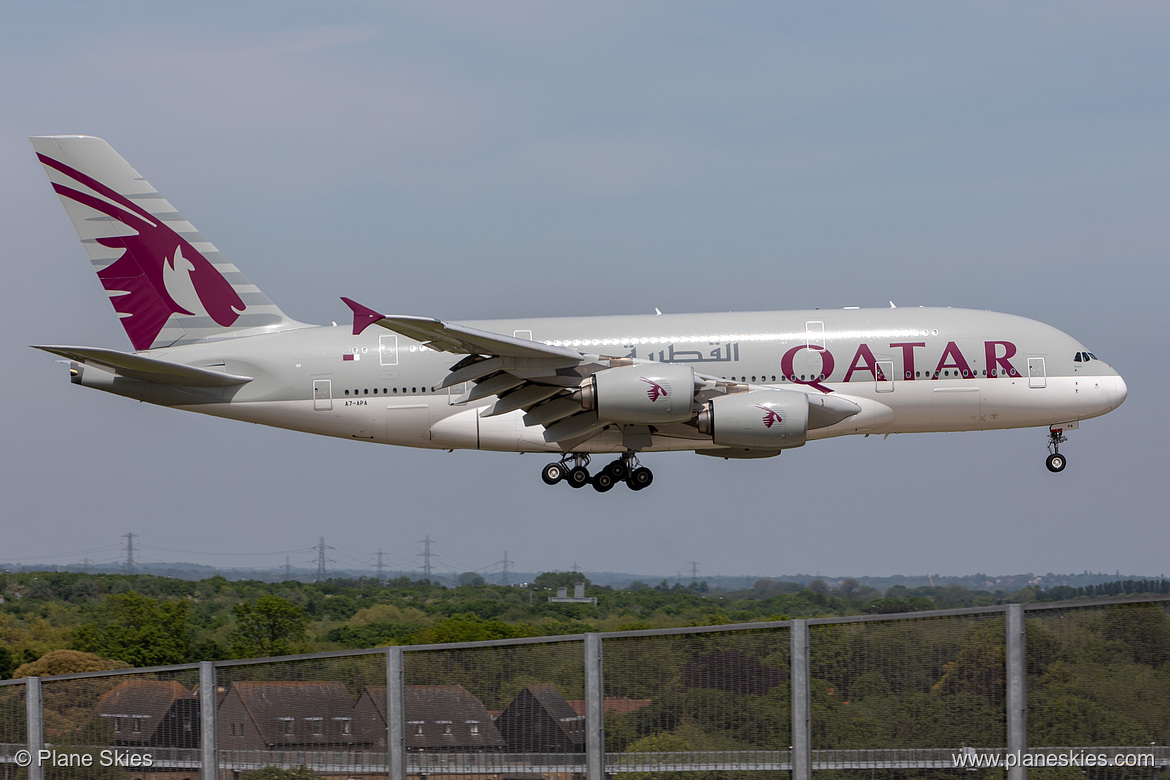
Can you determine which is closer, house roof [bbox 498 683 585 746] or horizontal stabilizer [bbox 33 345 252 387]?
house roof [bbox 498 683 585 746]

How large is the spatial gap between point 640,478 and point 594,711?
21959mm

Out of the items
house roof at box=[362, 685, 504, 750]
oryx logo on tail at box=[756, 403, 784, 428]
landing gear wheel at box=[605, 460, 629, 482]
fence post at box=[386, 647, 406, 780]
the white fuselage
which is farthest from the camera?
landing gear wheel at box=[605, 460, 629, 482]

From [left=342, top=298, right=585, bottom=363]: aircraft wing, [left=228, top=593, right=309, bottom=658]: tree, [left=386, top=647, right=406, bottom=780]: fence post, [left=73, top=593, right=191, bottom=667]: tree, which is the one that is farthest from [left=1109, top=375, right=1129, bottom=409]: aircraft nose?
[left=73, top=593, right=191, bottom=667]: tree

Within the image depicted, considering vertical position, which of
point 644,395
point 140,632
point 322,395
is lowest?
point 140,632

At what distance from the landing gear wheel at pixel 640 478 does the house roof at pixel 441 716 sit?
2135cm

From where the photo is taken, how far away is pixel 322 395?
32.9 meters

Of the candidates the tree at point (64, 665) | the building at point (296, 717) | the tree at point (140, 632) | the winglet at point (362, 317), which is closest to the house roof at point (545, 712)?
the building at point (296, 717)

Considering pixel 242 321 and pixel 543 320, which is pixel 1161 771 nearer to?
pixel 543 320

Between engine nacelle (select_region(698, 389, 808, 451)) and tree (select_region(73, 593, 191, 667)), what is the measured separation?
32.8 meters

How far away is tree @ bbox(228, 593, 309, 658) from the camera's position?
2066 inches

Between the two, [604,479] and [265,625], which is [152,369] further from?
[265,625]


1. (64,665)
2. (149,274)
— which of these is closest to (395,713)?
(149,274)

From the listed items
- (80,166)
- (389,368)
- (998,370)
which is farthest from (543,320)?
(80,166)

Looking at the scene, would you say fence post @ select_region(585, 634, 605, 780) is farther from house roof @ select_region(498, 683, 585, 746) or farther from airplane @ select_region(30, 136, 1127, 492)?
airplane @ select_region(30, 136, 1127, 492)
